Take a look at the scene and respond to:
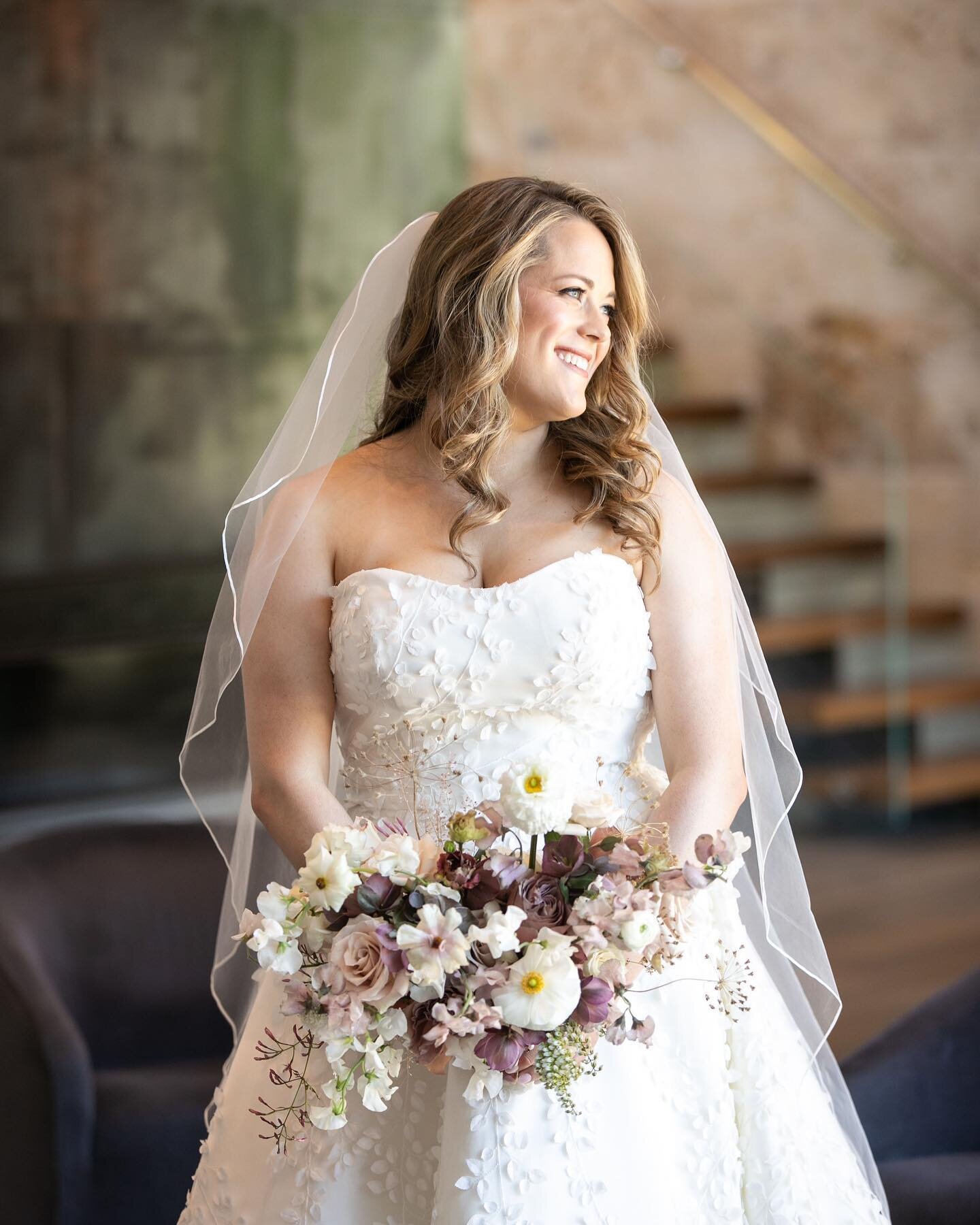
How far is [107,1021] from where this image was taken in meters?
3.28

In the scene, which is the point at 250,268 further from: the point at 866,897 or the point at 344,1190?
the point at 344,1190

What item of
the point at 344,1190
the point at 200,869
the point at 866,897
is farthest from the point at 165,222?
the point at 344,1190

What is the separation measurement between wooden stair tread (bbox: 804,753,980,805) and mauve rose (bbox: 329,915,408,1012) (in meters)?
5.05

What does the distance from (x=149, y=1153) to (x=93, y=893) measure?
63 cm

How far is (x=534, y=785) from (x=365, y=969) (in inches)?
10.4

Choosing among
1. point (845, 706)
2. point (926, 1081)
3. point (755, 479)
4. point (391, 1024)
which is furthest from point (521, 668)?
point (755, 479)

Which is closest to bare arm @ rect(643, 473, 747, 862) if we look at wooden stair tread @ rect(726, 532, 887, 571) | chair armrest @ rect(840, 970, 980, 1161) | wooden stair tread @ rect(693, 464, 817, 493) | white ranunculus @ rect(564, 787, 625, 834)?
white ranunculus @ rect(564, 787, 625, 834)

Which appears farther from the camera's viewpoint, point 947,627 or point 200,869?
point 947,627

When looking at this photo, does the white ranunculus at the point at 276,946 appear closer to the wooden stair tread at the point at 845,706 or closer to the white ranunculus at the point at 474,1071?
the white ranunculus at the point at 474,1071

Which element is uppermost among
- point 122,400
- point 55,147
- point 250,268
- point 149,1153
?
point 55,147

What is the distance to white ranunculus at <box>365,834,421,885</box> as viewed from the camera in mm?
1700

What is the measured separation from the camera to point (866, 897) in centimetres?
566

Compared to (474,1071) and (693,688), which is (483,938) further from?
(693,688)

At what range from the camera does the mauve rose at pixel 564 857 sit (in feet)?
5.64
